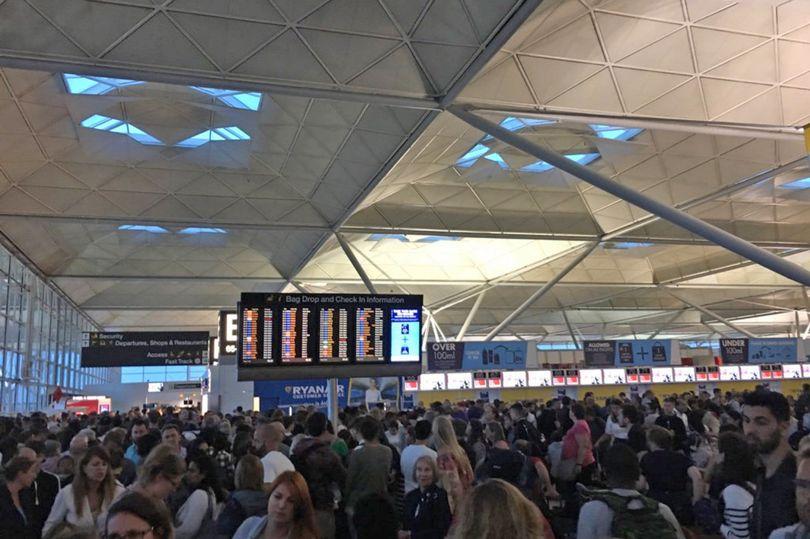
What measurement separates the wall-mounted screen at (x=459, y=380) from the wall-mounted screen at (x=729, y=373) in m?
13.0

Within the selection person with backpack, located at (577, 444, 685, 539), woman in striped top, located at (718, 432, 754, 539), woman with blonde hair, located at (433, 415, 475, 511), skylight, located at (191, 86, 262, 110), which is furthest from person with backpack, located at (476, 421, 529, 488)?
skylight, located at (191, 86, 262, 110)

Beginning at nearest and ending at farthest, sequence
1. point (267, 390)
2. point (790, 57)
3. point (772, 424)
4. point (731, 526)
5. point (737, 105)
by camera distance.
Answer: point (772, 424), point (731, 526), point (790, 57), point (737, 105), point (267, 390)

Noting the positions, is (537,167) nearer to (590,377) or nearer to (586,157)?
(586,157)

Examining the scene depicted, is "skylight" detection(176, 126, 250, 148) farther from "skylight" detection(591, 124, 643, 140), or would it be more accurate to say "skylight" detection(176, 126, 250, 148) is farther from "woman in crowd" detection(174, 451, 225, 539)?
"woman in crowd" detection(174, 451, 225, 539)

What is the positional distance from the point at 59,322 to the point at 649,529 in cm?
4217

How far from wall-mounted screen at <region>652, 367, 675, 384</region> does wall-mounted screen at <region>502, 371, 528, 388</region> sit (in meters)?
6.73

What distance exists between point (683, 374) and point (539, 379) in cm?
747

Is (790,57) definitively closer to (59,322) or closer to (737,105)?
(737,105)

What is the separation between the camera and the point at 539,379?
30.6 m

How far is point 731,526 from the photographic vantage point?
5.30 metres

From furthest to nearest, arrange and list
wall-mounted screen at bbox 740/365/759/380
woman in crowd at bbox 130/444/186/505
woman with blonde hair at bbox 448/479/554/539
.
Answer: wall-mounted screen at bbox 740/365/759/380 → woman in crowd at bbox 130/444/186/505 → woman with blonde hair at bbox 448/479/554/539

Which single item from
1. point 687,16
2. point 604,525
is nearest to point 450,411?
point 687,16

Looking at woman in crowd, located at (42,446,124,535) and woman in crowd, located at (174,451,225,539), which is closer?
woman in crowd, located at (42,446,124,535)

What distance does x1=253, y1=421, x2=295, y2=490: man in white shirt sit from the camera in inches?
269
